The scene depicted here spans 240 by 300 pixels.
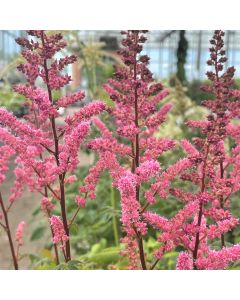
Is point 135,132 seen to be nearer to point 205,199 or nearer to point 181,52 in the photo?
point 205,199

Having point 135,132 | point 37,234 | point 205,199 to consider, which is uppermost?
point 135,132

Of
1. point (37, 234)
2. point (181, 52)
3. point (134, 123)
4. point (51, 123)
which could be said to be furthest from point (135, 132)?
point (37, 234)

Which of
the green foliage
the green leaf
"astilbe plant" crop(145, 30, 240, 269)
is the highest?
the green foliage

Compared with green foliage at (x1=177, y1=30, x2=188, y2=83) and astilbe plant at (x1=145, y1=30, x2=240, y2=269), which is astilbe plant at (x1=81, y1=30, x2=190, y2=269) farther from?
green foliage at (x1=177, y1=30, x2=188, y2=83)

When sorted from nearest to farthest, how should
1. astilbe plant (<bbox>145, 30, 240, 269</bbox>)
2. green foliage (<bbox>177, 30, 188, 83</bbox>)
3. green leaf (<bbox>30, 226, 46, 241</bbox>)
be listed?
astilbe plant (<bbox>145, 30, 240, 269</bbox>) → green foliage (<bbox>177, 30, 188, 83</bbox>) → green leaf (<bbox>30, 226, 46, 241</bbox>)

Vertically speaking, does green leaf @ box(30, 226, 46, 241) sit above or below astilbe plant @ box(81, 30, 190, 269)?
below

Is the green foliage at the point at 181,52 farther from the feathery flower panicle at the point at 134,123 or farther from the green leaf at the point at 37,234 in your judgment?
the green leaf at the point at 37,234

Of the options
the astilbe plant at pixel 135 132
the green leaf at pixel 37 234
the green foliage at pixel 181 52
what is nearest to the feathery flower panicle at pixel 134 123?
the astilbe plant at pixel 135 132

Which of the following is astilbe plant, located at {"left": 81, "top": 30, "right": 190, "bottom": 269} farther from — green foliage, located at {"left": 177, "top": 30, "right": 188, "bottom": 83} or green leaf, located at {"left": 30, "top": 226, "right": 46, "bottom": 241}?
green leaf, located at {"left": 30, "top": 226, "right": 46, "bottom": 241}

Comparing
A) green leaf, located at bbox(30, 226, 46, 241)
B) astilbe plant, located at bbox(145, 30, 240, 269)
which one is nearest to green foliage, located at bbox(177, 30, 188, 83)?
astilbe plant, located at bbox(145, 30, 240, 269)

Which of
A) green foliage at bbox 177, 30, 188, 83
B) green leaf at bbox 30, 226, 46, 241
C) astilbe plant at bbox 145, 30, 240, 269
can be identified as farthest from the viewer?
green leaf at bbox 30, 226, 46, 241

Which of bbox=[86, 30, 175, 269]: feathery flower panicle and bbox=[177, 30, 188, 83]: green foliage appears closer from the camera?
bbox=[86, 30, 175, 269]: feathery flower panicle

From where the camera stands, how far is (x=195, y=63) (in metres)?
1.87

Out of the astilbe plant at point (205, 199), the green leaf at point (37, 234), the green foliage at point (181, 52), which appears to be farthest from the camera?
the green leaf at point (37, 234)
